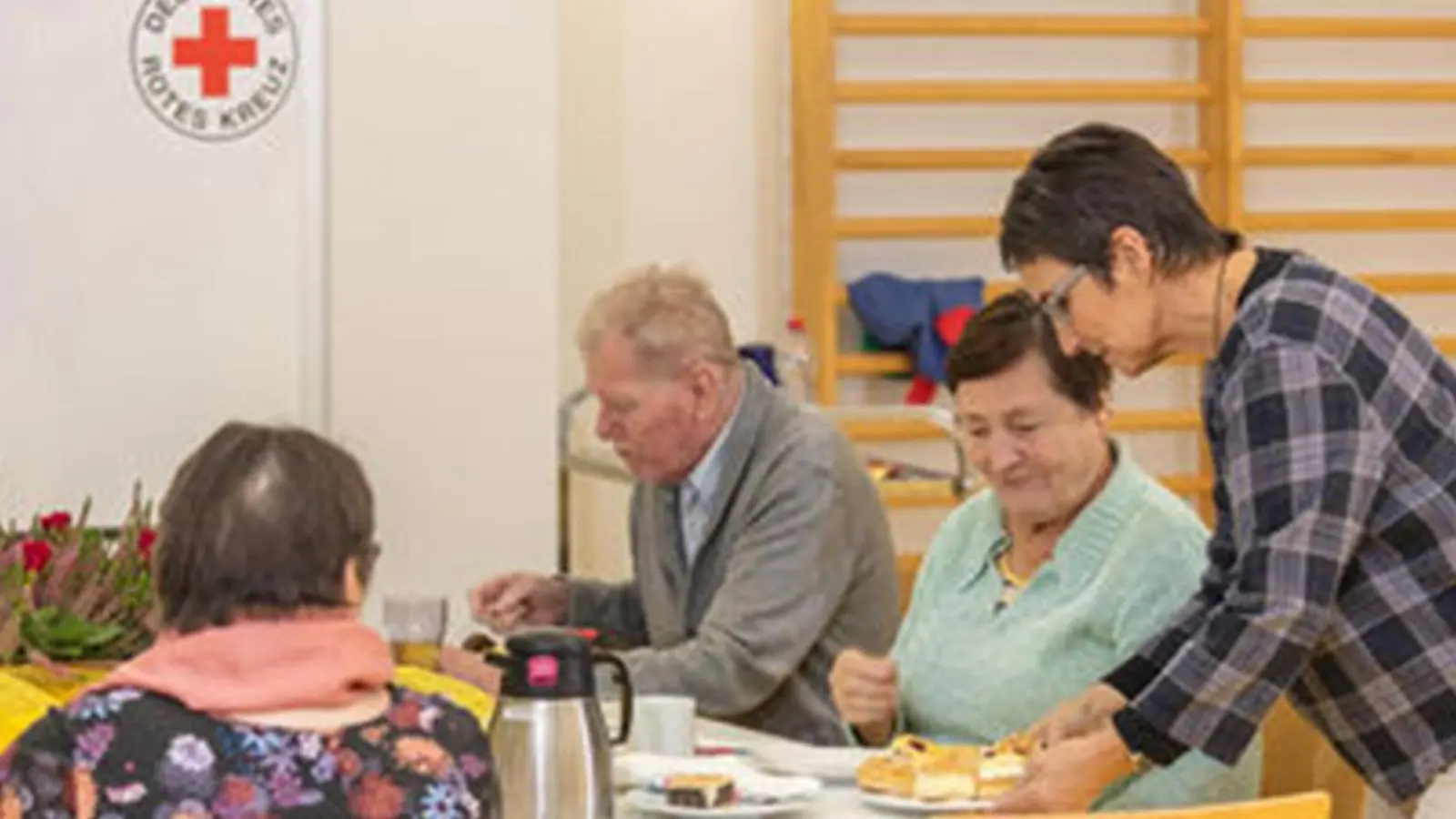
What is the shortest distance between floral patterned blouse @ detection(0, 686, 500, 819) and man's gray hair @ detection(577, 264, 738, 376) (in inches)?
68.3

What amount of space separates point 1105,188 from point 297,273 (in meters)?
2.40

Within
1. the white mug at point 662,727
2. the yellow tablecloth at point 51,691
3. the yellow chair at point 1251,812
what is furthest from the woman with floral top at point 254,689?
the white mug at point 662,727

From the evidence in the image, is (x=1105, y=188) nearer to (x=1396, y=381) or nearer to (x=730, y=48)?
(x=1396, y=381)

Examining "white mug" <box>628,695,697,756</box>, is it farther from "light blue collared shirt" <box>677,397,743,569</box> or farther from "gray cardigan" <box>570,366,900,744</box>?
"light blue collared shirt" <box>677,397,743,569</box>

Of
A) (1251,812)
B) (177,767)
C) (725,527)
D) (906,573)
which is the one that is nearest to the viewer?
(177,767)

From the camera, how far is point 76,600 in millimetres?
2902

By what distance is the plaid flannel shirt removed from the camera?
7.63ft

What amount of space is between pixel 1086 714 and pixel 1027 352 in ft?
1.89

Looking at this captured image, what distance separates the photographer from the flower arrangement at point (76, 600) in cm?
284

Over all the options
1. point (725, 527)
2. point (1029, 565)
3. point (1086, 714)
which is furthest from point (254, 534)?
point (725, 527)

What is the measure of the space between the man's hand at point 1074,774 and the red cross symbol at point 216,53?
103 inches

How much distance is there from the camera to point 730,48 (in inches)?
228

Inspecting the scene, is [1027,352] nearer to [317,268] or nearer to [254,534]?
[254,534]

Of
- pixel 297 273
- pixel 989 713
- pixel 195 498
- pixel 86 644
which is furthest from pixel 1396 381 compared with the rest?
pixel 297 273
